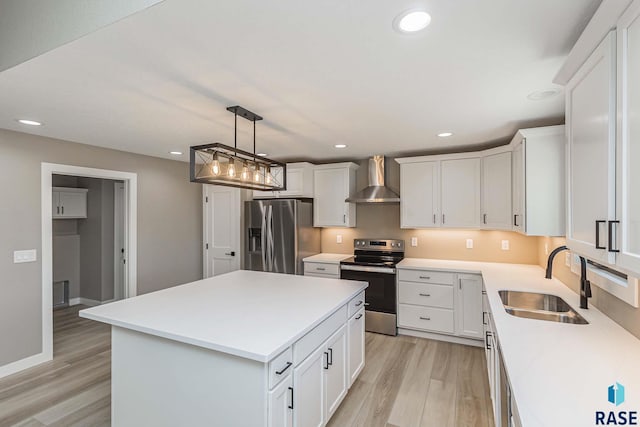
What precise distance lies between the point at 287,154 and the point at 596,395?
12.4ft

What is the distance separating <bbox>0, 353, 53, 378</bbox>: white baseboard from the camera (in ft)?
9.45

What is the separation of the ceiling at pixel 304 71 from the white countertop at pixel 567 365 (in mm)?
1467

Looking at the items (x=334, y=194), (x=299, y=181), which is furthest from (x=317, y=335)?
(x=299, y=181)

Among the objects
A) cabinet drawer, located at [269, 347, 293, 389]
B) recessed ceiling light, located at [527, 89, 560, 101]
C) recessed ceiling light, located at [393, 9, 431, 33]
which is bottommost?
cabinet drawer, located at [269, 347, 293, 389]

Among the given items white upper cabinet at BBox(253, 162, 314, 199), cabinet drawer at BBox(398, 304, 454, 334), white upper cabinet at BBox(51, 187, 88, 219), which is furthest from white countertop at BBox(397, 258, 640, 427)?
white upper cabinet at BBox(51, 187, 88, 219)

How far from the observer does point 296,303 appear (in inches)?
84.0

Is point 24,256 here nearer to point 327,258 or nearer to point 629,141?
point 327,258

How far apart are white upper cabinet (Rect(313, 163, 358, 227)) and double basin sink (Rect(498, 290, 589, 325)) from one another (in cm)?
232

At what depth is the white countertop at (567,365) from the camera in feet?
3.30

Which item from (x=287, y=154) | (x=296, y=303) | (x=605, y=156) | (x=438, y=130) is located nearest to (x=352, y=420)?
(x=296, y=303)

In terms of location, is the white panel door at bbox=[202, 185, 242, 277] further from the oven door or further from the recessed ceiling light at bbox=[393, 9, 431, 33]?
the recessed ceiling light at bbox=[393, 9, 431, 33]

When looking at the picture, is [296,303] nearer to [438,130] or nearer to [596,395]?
[596,395]

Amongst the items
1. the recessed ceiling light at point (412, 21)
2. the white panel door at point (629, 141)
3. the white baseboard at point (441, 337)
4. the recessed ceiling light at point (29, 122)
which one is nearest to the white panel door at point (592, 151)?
the white panel door at point (629, 141)

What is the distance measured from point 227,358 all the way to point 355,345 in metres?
1.37
